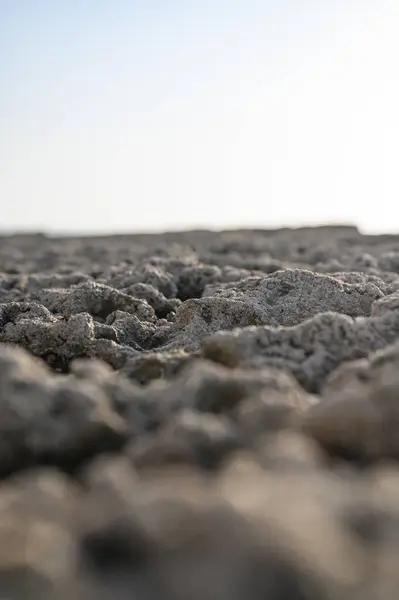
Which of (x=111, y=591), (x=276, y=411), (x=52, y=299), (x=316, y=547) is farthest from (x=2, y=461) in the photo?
(x=52, y=299)

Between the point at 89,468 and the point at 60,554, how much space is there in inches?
15.5

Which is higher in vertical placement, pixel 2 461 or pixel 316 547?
pixel 316 547

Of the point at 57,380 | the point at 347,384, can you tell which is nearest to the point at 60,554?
the point at 57,380

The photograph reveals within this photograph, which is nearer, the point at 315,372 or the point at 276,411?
the point at 276,411

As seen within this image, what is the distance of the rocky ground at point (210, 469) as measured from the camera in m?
0.91

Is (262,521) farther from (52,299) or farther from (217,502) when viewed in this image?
(52,299)

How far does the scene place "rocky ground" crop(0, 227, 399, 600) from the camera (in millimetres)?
912

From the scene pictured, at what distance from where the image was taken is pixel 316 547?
90 cm

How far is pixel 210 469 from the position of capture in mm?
1320

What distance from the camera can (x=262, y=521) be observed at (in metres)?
0.96

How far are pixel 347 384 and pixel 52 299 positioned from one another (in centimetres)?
235

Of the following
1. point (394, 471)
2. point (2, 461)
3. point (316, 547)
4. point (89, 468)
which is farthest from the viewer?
point (2, 461)

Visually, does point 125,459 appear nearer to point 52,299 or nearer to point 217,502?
point 217,502

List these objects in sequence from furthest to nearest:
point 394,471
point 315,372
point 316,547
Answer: point 315,372 < point 394,471 < point 316,547
